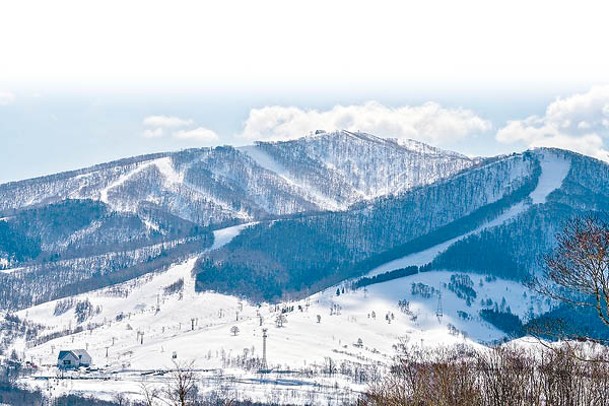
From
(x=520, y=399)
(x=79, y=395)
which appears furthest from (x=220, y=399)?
(x=520, y=399)

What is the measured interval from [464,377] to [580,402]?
7.45 meters

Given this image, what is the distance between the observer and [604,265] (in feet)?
120

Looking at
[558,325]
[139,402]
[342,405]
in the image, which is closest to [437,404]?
[558,325]

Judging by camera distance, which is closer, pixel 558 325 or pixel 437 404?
pixel 558 325

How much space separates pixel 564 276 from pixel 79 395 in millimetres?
169711

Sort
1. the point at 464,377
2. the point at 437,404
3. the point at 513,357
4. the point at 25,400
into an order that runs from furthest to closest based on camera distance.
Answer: the point at 25,400, the point at 513,357, the point at 464,377, the point at 437,404

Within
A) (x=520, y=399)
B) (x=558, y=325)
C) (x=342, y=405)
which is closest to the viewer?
(x=558, y=325)

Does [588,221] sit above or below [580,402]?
above

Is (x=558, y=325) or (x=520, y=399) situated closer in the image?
(x=558, y=325)

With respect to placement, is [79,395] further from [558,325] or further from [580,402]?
[558,325]

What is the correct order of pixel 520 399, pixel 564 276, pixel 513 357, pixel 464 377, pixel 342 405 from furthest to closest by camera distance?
pixel 342 405
pixel 513 357
pixel 464 377
pixel 520 399
pixel 564 276

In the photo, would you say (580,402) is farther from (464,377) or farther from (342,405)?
(342,405)

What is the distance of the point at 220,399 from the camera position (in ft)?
593

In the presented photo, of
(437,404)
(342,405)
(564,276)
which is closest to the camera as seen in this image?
(564,276)
